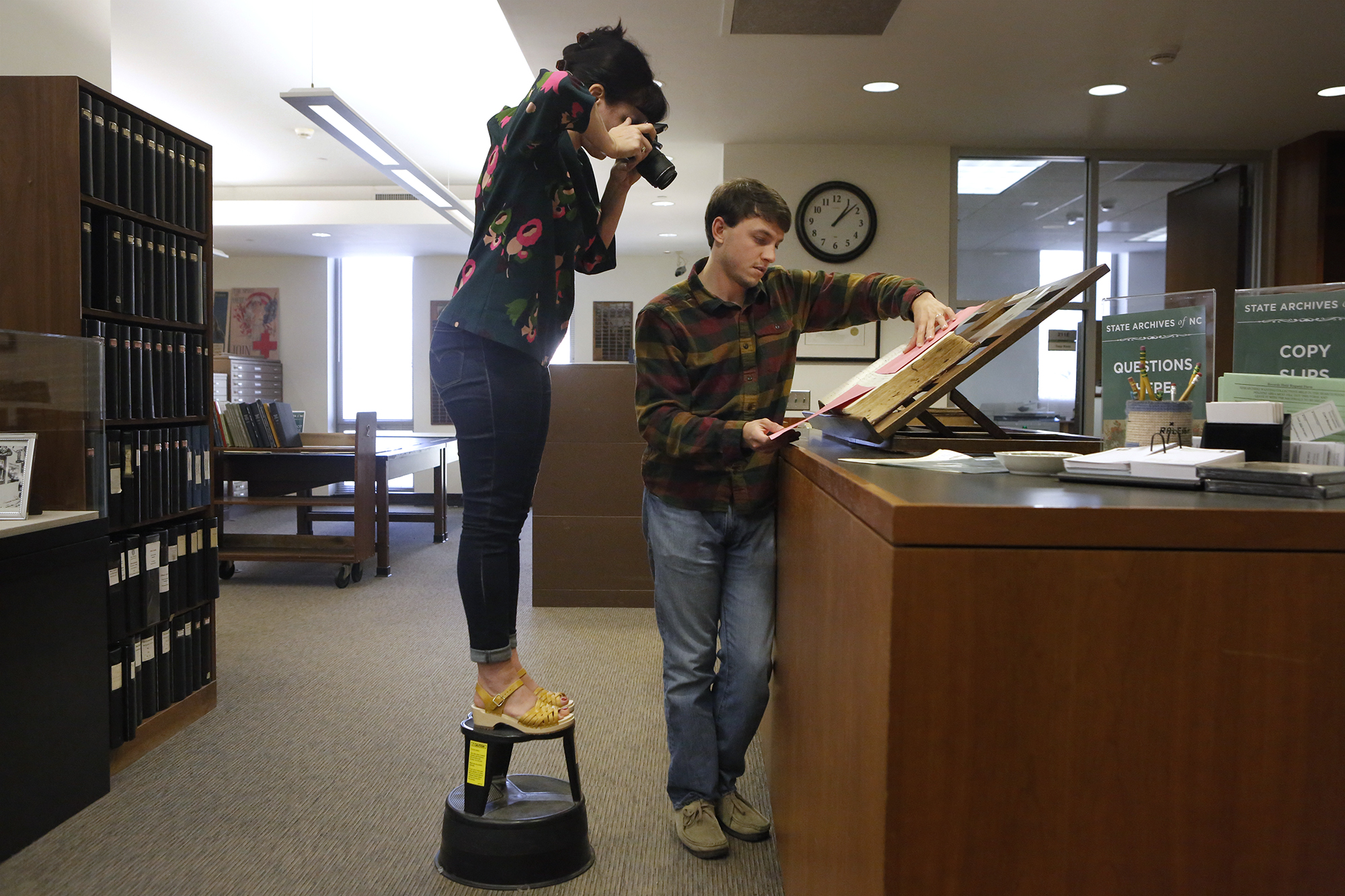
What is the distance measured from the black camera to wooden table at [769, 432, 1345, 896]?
86cm

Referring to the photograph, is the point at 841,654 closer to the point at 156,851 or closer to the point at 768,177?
the point at 156,851

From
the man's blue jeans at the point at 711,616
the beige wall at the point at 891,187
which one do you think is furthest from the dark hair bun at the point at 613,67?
the beige wall at the point at 891,187

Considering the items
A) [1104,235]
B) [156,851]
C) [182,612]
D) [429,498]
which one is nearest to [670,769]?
[156,851]

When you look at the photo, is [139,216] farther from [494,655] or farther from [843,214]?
[843,214]

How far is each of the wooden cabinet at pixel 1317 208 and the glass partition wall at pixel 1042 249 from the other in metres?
0.26

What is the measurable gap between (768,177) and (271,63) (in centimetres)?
278

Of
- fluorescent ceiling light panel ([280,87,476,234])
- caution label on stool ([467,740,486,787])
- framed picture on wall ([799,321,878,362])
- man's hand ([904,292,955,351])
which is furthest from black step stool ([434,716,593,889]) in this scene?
framed picture on wall ([799,321,878,362])

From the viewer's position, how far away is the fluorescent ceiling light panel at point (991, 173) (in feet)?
16.8

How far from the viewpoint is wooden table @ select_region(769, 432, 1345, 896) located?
623 millimetres

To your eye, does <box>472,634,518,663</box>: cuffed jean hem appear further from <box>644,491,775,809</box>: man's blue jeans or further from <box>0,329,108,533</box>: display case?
<box>0,329,108,533</box>: display case

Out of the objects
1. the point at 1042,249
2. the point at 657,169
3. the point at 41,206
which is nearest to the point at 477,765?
the point at 657,169

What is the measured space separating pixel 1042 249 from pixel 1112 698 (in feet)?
21.0

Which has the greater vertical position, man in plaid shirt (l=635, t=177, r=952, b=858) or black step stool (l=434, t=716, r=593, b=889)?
man in plaid shirt (l=635, t=177, r=952, b=858)

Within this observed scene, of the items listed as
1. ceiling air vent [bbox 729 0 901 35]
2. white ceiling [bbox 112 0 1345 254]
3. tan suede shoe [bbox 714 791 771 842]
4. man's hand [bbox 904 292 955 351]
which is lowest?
tan suede shoe [bbox 714 791 771 842]
